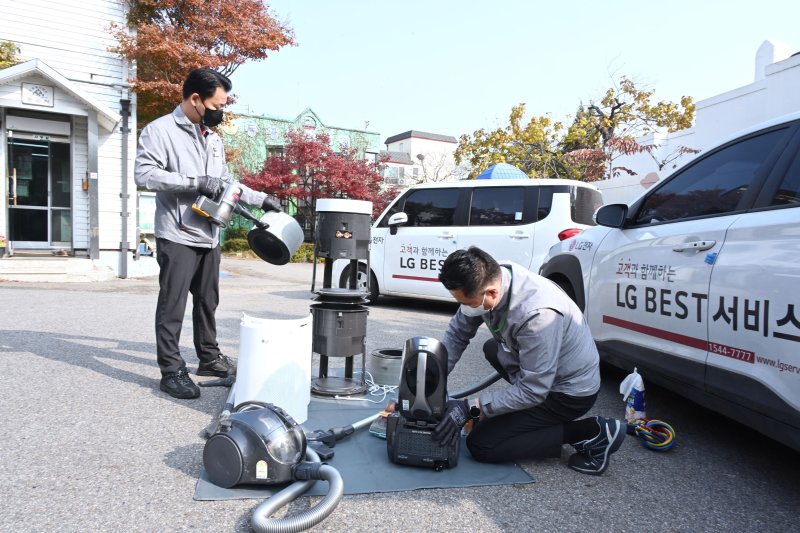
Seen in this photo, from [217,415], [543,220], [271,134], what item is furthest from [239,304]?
[271,134]

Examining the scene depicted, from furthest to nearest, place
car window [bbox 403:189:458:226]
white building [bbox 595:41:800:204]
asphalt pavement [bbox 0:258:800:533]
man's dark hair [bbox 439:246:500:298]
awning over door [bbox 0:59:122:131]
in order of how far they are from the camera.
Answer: white building [bbox 595:41:800:204], awning over door [bbox 0:59:122:131], car window [bbox 403:189:458:226], man's dark hair [bbox 439:246:500:298], asphalt pavement [bbox 0:258:800:533]

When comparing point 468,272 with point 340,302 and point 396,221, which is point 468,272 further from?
point 396,221

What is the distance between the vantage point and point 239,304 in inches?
345

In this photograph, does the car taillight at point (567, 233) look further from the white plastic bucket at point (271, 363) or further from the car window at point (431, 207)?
the white plastic bucket at point (271, 363)

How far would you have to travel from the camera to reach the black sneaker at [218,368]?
4.46m

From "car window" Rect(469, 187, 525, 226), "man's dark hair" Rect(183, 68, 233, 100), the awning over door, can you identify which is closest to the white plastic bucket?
"man's dark hair" Rect(183, 68, 233, 100)

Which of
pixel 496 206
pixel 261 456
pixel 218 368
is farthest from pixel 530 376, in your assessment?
pixel 496 206

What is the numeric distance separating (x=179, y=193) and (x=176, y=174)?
194mm

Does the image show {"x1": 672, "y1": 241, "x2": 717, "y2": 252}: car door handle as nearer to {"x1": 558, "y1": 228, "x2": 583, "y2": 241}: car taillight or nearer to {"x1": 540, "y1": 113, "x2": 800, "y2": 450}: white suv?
{"x1": 540, "y1": 113, "x2": 800, "y2": 450}: white suv

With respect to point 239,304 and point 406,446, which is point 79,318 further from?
point 406,446

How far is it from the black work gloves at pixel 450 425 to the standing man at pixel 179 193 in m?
1.95

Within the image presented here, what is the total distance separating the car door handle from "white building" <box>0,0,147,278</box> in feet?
37.3

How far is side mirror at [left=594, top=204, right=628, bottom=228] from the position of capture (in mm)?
3906

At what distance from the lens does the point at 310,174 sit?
23.3m
